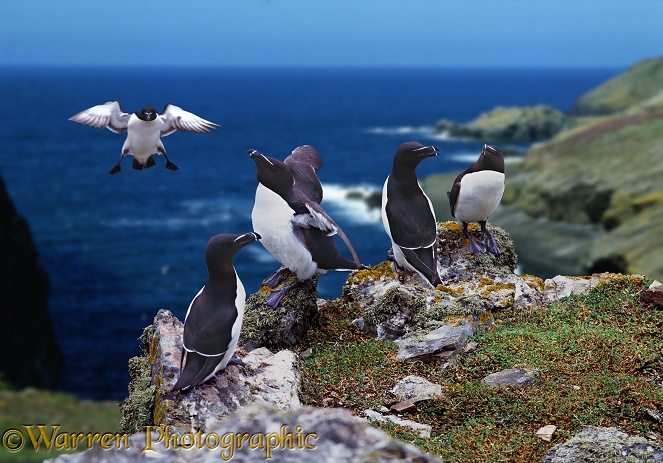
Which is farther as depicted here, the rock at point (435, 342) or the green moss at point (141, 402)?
the rock at point (435, 342)

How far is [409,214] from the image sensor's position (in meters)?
10.2

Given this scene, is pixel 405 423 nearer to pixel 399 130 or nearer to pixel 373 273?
pixel 373 273

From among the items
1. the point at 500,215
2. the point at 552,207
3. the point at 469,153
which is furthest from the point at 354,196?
the point at 469,153

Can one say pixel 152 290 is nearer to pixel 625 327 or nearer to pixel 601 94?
pixel 625 327

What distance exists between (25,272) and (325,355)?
37.3 meters

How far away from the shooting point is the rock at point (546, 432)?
25.8 ft

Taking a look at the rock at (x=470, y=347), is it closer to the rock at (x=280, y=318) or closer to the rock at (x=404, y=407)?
the rock at (x=404, y=407)

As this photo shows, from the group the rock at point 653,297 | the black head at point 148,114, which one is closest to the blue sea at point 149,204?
the rock at point 653,297

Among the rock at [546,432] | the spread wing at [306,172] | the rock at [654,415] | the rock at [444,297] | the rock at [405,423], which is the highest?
the spread wing at [306,172]

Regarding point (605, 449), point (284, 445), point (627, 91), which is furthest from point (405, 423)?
point (627, 91)

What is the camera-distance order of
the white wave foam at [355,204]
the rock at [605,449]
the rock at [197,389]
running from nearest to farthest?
the rock at [605,449] < the rock at [197,389] < the white wave foam at [355,204]

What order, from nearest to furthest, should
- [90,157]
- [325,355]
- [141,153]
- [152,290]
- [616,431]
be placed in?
[616,431]
[141,153]
[325,355]
[152,290]
[90,157]

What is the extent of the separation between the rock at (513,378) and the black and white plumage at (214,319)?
3206mm

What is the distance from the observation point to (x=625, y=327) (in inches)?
403
